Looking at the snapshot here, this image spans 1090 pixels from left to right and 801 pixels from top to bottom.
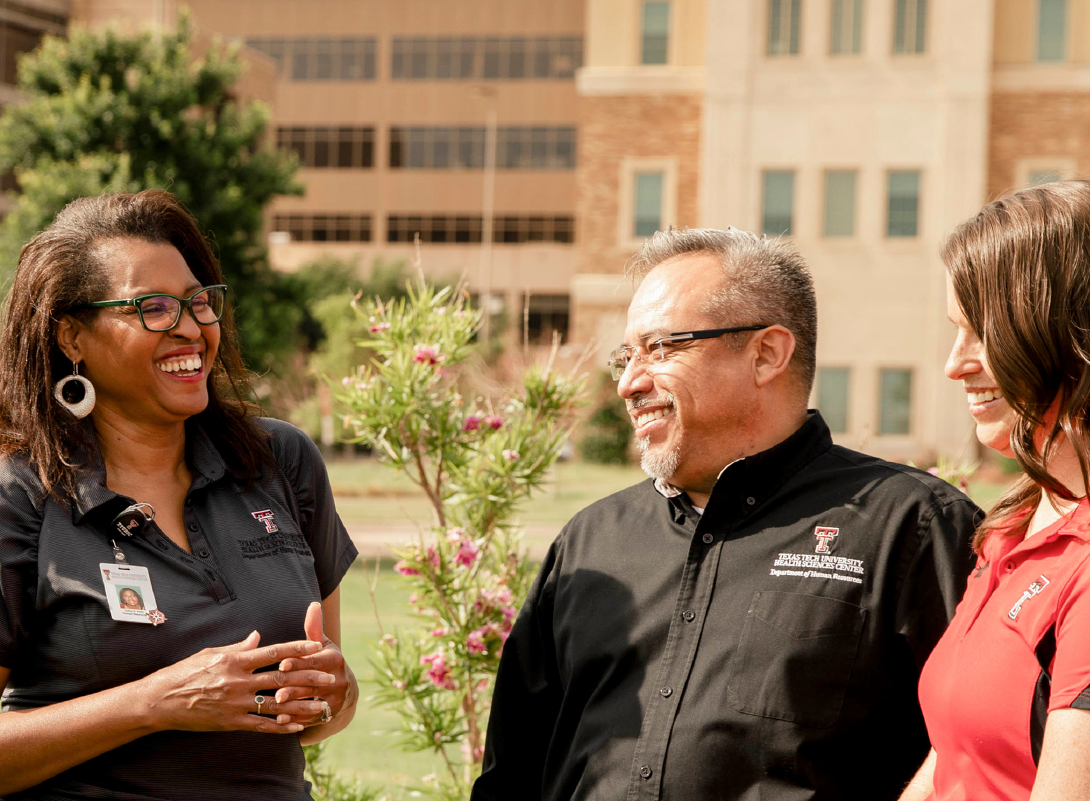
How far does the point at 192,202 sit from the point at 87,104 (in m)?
2.32

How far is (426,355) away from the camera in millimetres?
5020

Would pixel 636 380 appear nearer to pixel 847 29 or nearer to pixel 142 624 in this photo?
pixel 142 624

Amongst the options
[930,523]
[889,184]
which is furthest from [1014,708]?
[889,184]

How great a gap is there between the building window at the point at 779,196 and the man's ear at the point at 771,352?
27491 millimetres

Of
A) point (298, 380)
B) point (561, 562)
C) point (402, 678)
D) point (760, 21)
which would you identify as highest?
point (760, 21)

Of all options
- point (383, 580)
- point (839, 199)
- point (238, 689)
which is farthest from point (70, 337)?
point (839, 199)

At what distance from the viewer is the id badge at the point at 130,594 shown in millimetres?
2727

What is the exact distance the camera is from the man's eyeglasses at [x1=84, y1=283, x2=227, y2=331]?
2.98 meters

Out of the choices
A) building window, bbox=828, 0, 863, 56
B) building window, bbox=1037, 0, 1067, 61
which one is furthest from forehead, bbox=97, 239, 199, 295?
building window, bbox=1037, 0, 1067, 61

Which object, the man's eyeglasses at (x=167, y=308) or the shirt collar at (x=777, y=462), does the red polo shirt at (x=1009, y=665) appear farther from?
the man's eyeglasses at (x=167, y=308)

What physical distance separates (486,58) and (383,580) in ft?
181

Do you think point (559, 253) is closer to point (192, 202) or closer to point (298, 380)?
point (298, 380)

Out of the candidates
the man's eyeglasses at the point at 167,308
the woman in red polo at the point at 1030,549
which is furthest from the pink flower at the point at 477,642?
the woman in red polo at the point at 1030,549

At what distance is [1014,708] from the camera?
2.08 meters
